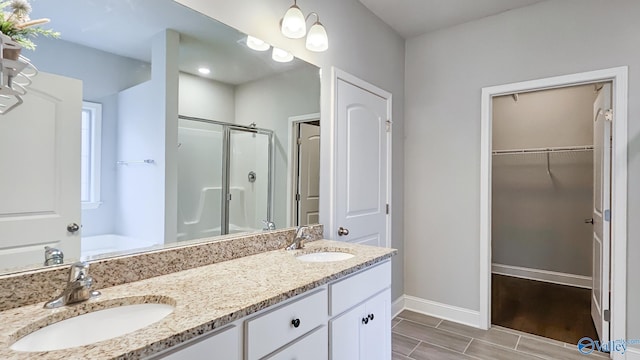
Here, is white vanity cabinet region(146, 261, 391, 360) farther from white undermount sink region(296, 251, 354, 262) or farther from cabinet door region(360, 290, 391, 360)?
white undermount sink region(296, 251, 354, 262)

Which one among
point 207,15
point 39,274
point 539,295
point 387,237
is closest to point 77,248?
point 39,274

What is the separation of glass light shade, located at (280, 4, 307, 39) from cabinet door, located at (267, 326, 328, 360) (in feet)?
5.11

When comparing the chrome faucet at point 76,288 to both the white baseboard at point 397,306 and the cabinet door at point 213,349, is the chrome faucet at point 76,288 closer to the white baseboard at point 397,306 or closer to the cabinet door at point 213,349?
the cabinet door at point 213,349

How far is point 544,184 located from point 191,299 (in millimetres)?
4468

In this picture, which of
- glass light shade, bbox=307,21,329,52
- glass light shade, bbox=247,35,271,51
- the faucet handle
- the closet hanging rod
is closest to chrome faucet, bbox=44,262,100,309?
the faucet handle

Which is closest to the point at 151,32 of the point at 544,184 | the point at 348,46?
the point at 348,46

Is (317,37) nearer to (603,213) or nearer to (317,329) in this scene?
(317,329)

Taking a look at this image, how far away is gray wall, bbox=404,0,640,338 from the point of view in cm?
227

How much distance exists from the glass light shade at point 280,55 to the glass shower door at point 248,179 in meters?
0.46

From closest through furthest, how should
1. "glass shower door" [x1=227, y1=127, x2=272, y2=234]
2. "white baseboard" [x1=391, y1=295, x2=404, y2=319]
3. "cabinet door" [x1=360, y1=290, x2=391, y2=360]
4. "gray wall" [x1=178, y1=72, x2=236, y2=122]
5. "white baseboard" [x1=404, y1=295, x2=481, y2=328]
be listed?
"gray wall" [x1=178, y1=72, x2=236, y2=122], "cabinet door" [x1=360, y1=290, x2=391, y2=360], "glass shower door" [x1=227, y1=127, x2=272, y2=234], "white baseboard" [x1=404, y1=295, x2=481, y2=328], "white baseboard" [x1=391, y1=295, x2=404, y2=319]

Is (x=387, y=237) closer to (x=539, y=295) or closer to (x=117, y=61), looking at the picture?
(x=539, y=295)

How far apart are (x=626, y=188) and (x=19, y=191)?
329 cm

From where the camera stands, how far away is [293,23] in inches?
71.9

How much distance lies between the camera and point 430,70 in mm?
3113
